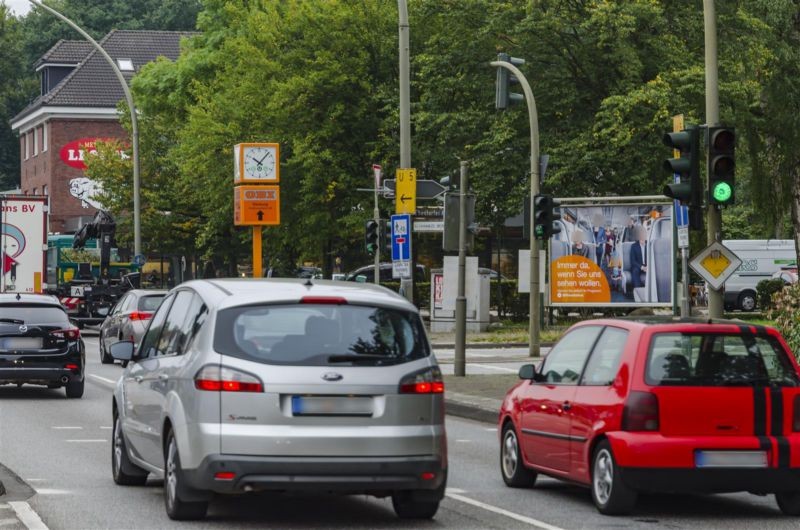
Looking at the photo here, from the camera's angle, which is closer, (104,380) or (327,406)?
(327,406)

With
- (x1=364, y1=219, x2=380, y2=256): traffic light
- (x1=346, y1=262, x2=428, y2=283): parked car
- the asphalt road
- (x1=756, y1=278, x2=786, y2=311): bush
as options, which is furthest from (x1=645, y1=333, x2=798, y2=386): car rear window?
(x1=346, y1=262, x2=428, y2=283): parked car

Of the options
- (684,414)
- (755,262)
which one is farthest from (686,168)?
(755,262)

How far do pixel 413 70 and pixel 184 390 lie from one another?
1583 inches

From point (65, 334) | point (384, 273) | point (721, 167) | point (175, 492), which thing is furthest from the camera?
point (384, 273)

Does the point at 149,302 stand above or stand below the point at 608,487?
above

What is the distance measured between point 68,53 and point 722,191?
262 feet

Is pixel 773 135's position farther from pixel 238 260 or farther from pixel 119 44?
pixel 119 44

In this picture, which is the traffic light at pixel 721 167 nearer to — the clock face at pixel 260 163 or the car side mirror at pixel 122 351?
the car side mirror at pixel 122 351

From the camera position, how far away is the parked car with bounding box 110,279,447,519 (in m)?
9.84

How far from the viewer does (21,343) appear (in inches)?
901

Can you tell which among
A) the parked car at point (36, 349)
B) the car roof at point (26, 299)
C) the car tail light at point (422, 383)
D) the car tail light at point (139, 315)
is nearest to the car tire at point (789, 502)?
the car tail light at point (422, 383)

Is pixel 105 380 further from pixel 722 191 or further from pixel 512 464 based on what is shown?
pixel 512 464

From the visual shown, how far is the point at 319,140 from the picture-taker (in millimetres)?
49938

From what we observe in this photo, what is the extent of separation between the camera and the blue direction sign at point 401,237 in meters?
26.8
